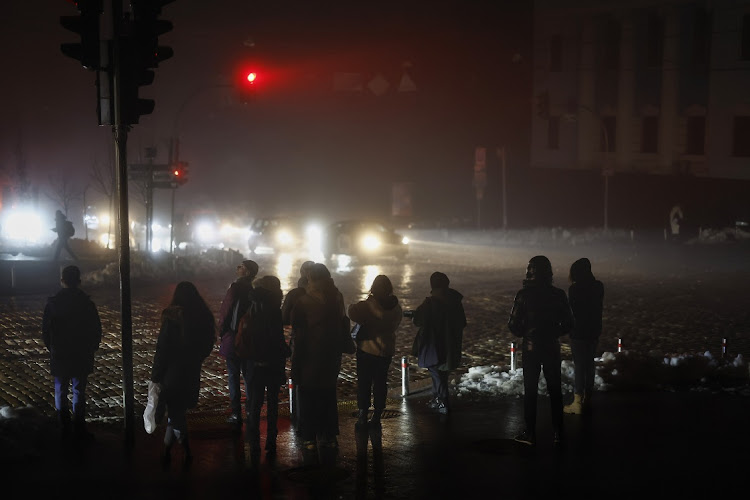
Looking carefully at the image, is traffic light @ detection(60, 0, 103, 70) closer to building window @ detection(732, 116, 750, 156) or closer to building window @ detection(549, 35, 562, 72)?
building window @ detection(732, 116, 750, 156)

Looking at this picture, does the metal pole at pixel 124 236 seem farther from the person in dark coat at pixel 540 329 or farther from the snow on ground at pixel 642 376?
the snow on ground at pixel 642 376

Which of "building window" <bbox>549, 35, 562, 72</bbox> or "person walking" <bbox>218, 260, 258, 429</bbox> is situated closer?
"person walking" <bbox>218, 260, 258, 429</bbox>

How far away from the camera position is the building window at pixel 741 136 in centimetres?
4284

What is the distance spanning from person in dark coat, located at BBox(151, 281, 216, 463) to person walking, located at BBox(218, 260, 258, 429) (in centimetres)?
60

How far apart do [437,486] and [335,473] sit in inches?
36.3

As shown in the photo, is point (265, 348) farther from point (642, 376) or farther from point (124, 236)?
point (642, 376)

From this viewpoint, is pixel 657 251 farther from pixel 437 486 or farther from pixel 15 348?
pixel 437 486

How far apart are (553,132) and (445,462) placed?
1882 inches

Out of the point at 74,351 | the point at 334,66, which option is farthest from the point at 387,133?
the point at 74,351

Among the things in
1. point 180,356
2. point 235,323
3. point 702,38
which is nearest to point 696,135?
point 702,38

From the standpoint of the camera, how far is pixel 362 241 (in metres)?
33.1

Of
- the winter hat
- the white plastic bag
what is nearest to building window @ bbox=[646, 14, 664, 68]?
the winter hat

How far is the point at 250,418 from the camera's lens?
353 inches

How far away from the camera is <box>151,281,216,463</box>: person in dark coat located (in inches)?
326
